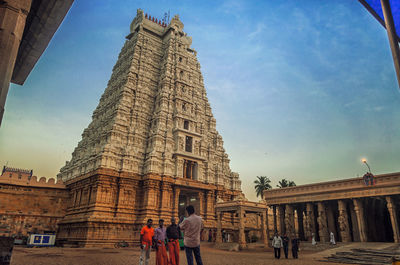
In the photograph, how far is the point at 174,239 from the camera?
8.21m

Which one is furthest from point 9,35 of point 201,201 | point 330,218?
point 201,201

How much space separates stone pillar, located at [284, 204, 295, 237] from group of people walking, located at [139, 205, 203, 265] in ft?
72.0

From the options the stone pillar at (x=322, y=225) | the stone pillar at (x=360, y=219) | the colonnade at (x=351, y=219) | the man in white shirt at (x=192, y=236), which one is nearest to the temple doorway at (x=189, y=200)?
the colonnade at (x=351, y=219)

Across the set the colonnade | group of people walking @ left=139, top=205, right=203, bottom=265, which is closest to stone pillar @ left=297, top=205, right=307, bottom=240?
the colonnade

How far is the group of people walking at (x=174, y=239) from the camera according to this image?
677 centimetres

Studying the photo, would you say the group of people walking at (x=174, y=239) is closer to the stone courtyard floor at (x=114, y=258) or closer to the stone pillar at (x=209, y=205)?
the stone courtyard floor at (x=114, y=258)

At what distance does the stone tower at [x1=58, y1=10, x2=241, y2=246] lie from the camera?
28797 millimetres

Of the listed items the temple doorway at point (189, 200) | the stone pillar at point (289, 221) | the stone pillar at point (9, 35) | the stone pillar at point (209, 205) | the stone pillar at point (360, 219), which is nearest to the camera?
the stone pillar at point (9, 35)

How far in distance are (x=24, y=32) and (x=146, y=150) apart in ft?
97.6

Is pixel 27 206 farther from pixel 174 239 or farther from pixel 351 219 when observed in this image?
pixel 351 219

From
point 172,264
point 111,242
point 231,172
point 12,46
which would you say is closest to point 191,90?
point 231,172

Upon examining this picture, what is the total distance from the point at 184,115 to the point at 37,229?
2179cm

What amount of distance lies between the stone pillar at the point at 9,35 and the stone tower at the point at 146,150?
1059 inches

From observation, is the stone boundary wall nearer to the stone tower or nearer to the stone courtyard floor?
the stone tower
